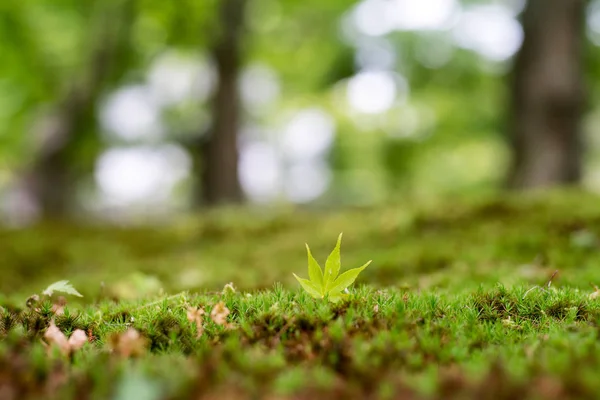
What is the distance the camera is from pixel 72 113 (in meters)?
12.3

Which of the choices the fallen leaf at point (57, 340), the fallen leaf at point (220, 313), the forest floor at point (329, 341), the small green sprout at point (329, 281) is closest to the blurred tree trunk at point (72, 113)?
the forest floor at point (329, 341)

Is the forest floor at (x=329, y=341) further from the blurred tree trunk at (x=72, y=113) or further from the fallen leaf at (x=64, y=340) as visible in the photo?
the blurred tree trunk at (x=72, y=113)

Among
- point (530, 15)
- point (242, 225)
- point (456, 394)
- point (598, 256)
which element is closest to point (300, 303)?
point (456, 394)

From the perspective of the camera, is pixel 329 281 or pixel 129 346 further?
pixel 329 281

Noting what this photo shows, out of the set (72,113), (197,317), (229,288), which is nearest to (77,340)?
(197,317)

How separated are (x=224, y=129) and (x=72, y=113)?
399cm

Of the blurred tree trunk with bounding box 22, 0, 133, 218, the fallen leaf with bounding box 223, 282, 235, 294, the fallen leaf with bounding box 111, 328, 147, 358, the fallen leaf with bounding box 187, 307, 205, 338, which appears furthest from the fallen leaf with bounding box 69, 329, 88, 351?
the blurred tree trunk with bounding box 22, 0, 133, 218

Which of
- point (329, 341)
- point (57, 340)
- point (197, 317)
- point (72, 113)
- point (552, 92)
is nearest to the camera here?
point (329, 341)

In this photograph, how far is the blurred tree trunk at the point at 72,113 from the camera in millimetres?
12094

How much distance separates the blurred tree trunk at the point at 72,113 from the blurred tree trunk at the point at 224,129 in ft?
10.2

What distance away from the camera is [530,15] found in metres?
7.81

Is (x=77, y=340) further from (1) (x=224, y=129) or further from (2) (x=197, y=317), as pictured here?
(1) (x=224, y=129)

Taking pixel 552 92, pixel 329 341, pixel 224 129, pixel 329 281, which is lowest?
pixel 329 341

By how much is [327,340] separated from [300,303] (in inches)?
Result: 14.8
